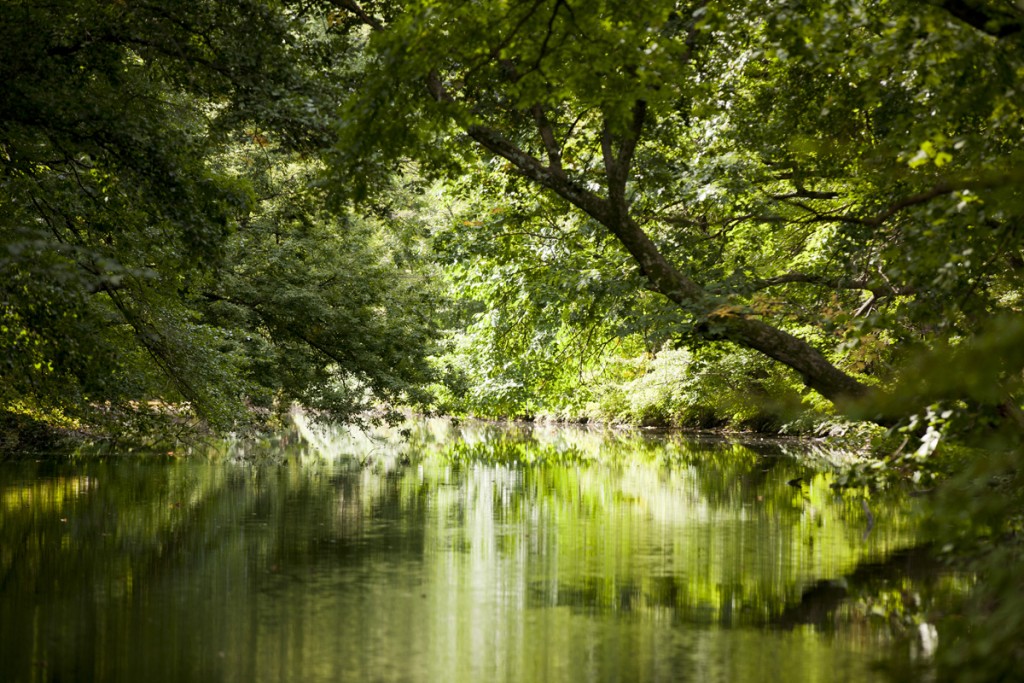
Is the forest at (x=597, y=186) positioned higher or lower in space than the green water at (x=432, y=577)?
higher

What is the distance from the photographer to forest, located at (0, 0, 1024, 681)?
850 centimetres

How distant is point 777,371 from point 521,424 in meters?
25.0

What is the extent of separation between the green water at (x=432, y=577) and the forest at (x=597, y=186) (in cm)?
139

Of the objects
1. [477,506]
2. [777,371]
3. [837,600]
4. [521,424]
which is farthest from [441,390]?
[521,424]

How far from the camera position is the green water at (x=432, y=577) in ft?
25.2

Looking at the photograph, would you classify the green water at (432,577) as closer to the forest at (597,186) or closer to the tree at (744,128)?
the forest at (597,186)

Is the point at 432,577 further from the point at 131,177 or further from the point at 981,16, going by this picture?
the point at 981,16

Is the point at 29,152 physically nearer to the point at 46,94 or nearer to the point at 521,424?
the point at 46,94

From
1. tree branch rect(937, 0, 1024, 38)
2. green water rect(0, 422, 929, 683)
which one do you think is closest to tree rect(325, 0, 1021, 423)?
tree branch rect(937, 0, 1024, 38)

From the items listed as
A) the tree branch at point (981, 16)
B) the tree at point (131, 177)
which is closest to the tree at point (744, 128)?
the tree branch at point (981, 16)

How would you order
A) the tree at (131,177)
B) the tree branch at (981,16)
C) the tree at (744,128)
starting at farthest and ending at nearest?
the tree at (131,177) → the tree at (744,128) → the tree branch at (981,16)

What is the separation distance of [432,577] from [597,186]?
23.3 feet

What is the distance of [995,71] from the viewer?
29.3 feet

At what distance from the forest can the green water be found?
1.39 metres
